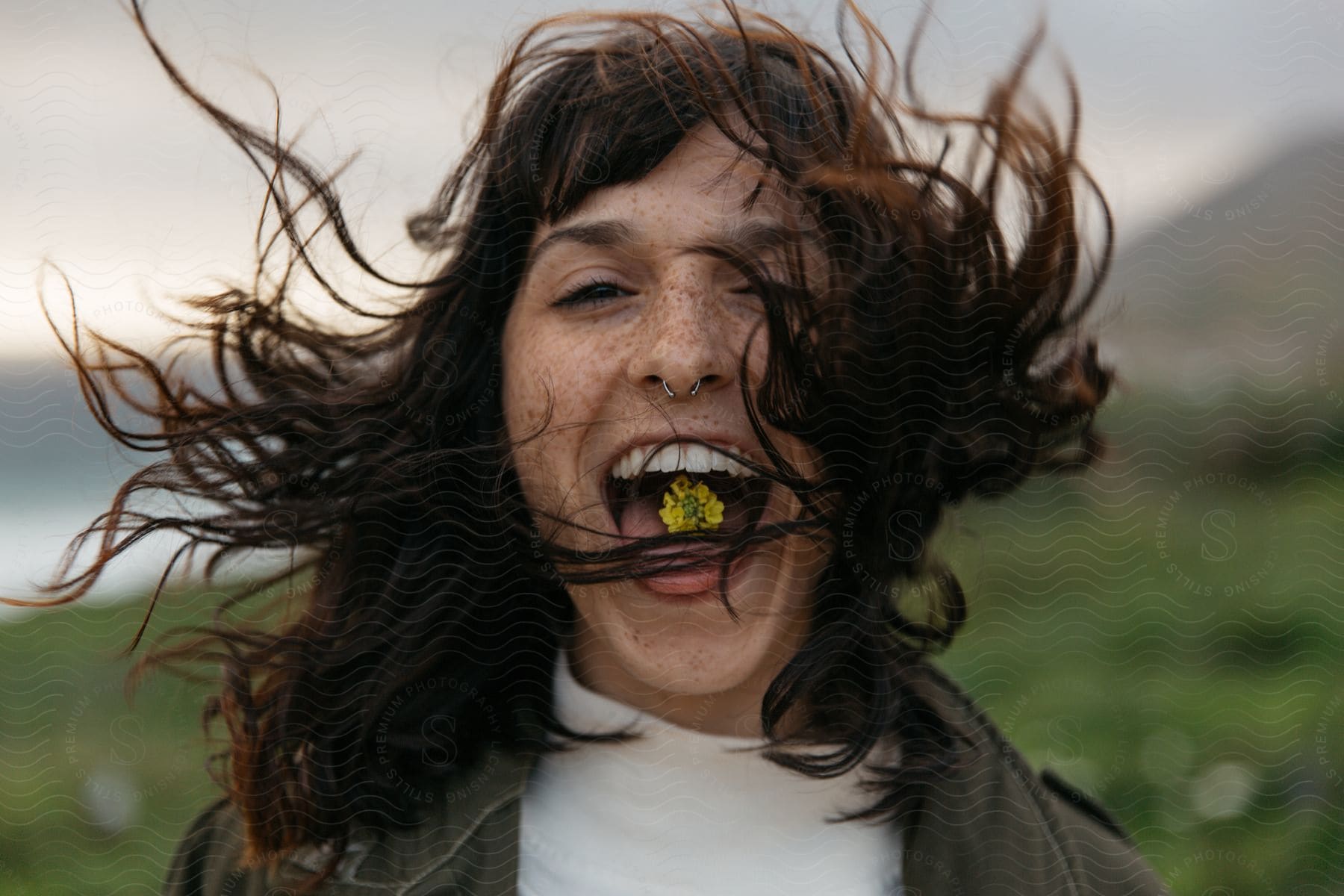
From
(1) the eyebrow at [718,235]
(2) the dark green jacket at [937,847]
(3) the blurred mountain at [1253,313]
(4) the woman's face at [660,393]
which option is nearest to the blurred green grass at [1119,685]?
(3) the blurred mountain at [1253,313]

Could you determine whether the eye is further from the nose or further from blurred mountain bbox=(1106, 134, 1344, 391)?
blurred mountain bbox=(1106, 134, 1344, 391)

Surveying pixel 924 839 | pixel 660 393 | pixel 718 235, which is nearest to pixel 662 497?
pixel 660 393

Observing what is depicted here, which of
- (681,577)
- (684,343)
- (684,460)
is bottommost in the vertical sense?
(681,577)

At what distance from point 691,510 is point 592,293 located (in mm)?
250

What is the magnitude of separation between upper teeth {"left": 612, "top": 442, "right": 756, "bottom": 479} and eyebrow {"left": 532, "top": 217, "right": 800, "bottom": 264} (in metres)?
0.20

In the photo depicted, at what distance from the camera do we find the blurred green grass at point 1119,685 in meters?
1.34

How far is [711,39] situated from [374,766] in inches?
34.8

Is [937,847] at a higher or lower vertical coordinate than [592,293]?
lower

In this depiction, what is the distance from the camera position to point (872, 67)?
1.15 m

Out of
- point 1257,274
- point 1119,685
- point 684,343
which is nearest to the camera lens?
point 684,343

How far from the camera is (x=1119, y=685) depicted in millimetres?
1621

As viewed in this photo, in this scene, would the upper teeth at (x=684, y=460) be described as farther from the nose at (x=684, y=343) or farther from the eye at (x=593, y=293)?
the eye at (x=593, y=293)

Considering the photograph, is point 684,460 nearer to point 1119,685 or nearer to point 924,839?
point 924,839

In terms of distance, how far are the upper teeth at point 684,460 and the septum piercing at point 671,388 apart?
0.05 m
